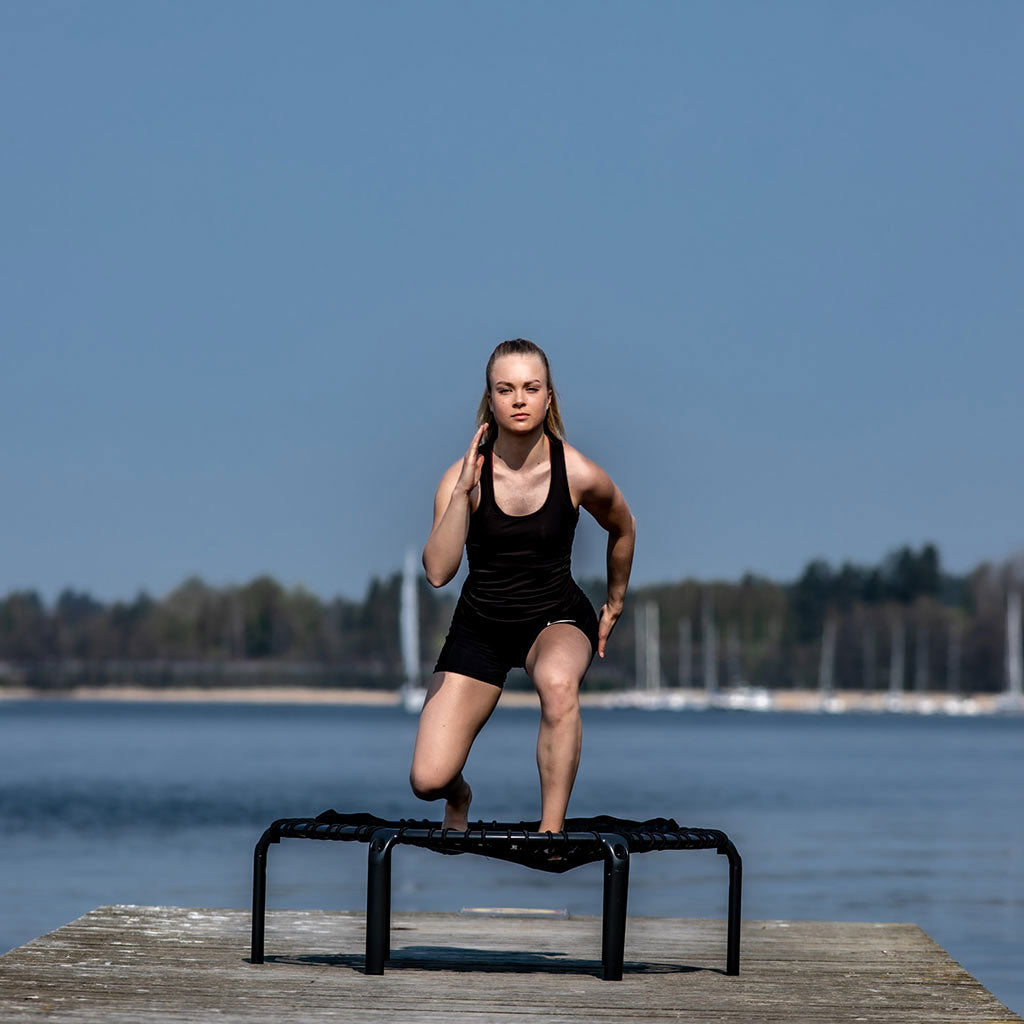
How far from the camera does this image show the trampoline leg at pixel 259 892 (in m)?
6.52

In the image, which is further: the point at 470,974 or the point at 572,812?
the point at 572,812

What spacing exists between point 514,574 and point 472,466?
0.48m

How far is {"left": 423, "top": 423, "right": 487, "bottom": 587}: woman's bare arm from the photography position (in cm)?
627

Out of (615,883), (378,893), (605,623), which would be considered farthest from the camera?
(605,623)

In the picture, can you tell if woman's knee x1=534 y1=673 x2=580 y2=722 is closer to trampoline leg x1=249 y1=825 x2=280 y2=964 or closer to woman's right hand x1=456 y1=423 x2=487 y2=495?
woman's right hand x1=456 y1=423 x2=487 y2=495

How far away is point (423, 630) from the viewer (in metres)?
125

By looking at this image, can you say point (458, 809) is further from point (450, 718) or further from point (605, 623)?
point (605, 623)

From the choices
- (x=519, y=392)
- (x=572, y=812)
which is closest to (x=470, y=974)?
(x=519, y=392)

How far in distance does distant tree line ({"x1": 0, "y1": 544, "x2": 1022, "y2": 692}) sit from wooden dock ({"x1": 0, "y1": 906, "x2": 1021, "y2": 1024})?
359ft

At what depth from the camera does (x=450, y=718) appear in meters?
6.53

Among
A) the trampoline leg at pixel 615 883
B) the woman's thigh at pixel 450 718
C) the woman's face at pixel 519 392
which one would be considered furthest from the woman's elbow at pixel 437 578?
the trampoline leg at pixel 615 883

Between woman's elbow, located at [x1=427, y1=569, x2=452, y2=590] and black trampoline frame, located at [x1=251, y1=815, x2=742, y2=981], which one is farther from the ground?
woman's elbow, located at [x1=427, y1=569, x2=452, y2=590]

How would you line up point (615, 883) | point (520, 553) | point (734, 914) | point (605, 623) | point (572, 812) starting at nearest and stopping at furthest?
point (615, 883) → point (520, 553) → point (605, 623) → point (734, 914) → point (572, 812)

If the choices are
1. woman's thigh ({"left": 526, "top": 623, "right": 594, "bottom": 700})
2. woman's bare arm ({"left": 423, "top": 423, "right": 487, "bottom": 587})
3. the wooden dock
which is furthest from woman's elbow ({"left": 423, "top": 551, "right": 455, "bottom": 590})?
the wooden dock
